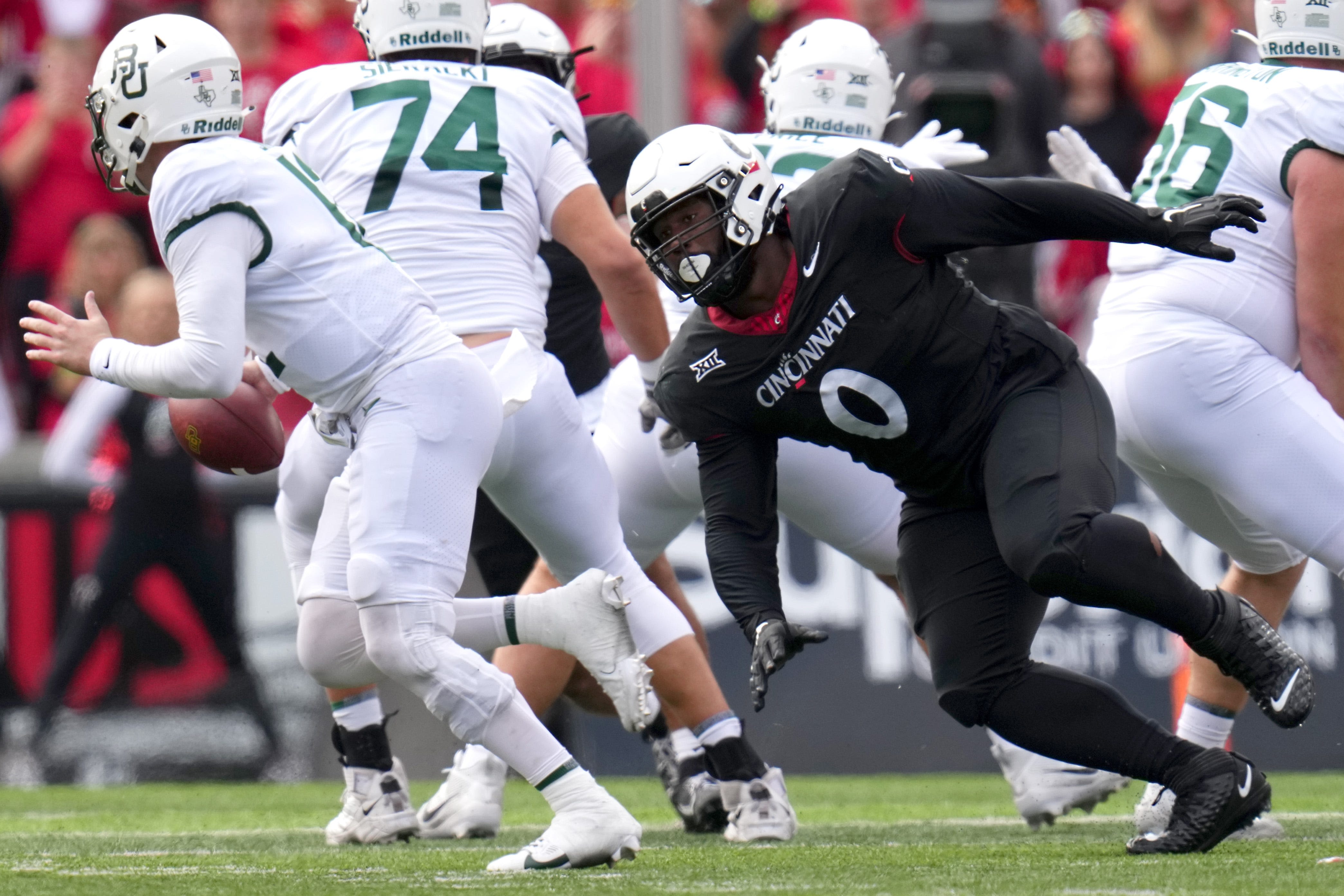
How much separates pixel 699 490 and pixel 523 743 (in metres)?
1.43

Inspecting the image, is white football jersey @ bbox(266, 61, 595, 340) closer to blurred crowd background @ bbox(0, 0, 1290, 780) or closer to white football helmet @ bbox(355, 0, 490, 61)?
white football helmet @ bbox(355, 0, 490, 61)

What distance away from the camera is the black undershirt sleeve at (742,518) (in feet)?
12.9

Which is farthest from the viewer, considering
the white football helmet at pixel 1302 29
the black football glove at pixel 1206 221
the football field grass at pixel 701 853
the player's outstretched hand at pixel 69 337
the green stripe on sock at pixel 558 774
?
the white football helmet at pixel 1302 29

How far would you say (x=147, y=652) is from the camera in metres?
7.24

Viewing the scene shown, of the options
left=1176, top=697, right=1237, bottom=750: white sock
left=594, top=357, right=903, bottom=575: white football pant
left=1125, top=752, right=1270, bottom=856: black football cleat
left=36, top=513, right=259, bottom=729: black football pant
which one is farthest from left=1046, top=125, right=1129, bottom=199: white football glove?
left=36, top=513, right=259, bottom=729: black football pant

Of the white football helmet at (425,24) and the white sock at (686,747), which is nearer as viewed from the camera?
the white football helmet at (425,24)

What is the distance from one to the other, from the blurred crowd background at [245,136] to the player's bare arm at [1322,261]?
258cm

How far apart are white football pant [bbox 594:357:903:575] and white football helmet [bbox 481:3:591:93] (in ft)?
3.02

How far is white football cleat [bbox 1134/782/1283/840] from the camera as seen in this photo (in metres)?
4.34

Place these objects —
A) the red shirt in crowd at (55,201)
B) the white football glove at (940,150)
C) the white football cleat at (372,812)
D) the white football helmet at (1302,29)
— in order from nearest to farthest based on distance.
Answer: the white football helmet at (1302,29)
the white football cleat at (372,812)
the white football glove at (940,150)
the red shirt in crowd at (55,201)

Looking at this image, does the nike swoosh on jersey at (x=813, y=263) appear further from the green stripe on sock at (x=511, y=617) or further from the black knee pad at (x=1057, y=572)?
the green stripe on sock at (x=511, y=617)

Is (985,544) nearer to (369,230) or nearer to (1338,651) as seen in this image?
(369,230)

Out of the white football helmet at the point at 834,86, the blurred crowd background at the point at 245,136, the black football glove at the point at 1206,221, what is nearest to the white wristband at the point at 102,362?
the black football glove at the point at 1206,221

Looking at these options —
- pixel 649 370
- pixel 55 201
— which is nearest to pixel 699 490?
Result: pixel 649 370
